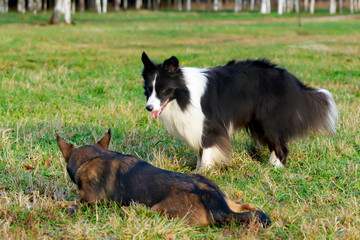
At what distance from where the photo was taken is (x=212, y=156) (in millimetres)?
5969

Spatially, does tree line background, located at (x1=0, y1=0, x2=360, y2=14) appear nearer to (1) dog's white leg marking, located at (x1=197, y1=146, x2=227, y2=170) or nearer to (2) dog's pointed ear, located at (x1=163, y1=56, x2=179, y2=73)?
(2) dog's pointed ear, located at (x1=163, y1=56, x2=179, y2=73)

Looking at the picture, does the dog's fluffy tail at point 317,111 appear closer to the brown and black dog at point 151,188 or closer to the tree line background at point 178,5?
the brown and black dog at point 151,188

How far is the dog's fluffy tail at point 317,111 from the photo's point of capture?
6398 mm

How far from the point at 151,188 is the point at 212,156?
5.95 ft

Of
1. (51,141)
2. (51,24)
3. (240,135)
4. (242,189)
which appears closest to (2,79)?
(51,141)

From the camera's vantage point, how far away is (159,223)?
13.1 feet

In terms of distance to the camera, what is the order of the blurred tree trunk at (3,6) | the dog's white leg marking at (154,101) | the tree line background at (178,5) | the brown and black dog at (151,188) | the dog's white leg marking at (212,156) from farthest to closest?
the tree line background at (178,5), the blurred tree trunk at (3,6), the dog's white leg marking at (212,156), the dog's white leg marking at (154,101), the brown and black dog at (151,188)

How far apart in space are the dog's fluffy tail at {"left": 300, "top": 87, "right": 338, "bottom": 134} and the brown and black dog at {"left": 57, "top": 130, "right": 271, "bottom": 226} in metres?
2.53

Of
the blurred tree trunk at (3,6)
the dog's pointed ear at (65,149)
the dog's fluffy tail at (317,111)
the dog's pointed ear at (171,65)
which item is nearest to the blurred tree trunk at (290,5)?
the blurred tree trunk at (3,6)

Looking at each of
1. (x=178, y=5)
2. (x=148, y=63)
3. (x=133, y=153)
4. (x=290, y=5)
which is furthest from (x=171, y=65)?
(x=290, y=5)

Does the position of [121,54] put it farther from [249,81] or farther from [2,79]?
[249,81]

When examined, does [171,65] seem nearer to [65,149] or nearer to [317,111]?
[65,149]

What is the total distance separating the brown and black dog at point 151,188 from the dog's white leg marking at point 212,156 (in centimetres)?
147

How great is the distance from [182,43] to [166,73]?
1886 cm
